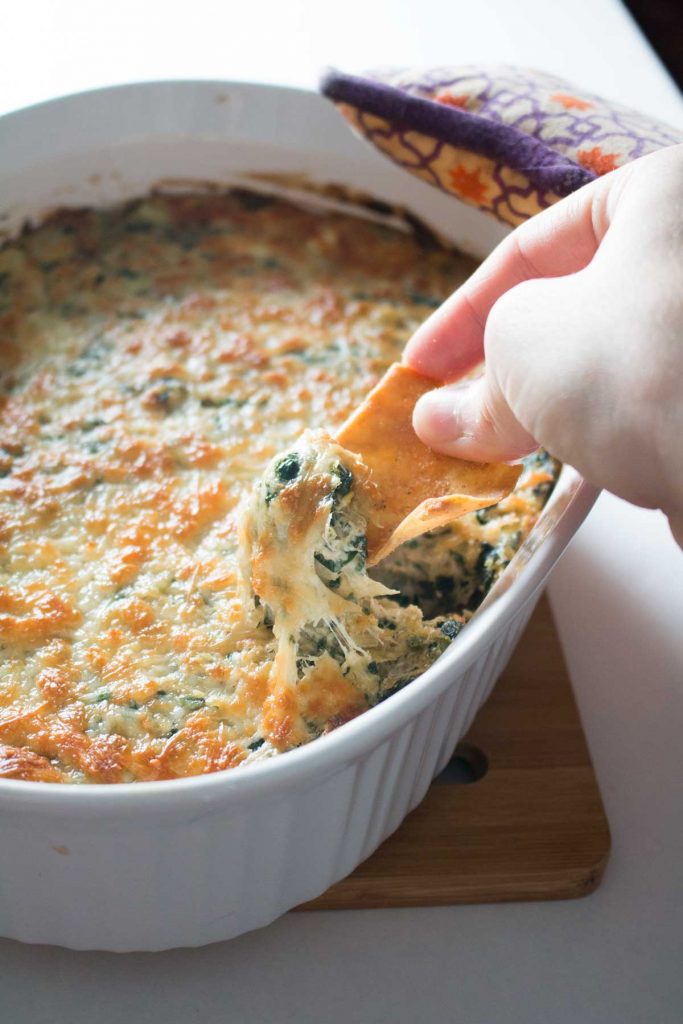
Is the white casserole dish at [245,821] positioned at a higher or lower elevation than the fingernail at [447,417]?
lower

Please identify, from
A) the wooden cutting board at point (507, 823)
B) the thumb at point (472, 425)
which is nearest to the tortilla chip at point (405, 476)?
the thumb at point (472, 425)

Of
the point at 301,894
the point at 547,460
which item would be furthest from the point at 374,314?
the point at 301,894

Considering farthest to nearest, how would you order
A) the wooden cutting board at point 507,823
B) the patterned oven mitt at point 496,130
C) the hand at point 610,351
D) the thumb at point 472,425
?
the patterned oven mitt at point 496,130 < the wooden cutting board at point 507,823 < the thumb at point 472,425 < the hand at point 610,351

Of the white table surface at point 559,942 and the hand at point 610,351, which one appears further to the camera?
the white table surface at point 559,942

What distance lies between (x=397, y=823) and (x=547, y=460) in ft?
1.53

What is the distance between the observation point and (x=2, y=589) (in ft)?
3.66

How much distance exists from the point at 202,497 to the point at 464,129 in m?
0.58

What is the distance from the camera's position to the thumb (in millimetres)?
948

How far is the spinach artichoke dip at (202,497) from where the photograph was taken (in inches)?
39.4

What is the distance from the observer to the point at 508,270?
1058mm

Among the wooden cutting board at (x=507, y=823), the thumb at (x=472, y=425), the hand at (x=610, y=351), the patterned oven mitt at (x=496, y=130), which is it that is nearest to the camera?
the hand at (x=610, y=351)

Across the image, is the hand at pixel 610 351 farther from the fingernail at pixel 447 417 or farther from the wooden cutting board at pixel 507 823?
the wooden cutting board at pixel 507 823

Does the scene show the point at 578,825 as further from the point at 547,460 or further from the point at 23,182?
the point at 23,182

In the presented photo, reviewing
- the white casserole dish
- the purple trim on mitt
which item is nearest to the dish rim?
the white casserole dish
